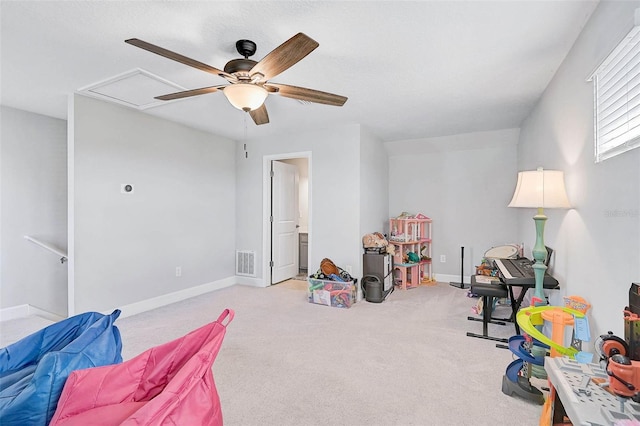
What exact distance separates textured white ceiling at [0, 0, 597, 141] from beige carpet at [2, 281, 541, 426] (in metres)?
2.36

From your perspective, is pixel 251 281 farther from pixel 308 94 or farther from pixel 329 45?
pixel 329 45

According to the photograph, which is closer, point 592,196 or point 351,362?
point 592,196

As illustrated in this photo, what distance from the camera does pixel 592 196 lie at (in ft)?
6.06

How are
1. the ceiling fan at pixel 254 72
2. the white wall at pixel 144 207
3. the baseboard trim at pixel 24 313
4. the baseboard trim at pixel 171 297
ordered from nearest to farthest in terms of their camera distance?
the ceiling fan at pixel 254 72 → the white wall at pixel 144 207 → the baseboard trim at pixel 24 313 → the baseboard trim at pixel 171 297

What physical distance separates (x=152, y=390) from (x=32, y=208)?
12.3 ft

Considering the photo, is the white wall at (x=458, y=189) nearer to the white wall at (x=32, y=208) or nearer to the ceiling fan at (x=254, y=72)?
the ceiling fan at (x=254, y=72)

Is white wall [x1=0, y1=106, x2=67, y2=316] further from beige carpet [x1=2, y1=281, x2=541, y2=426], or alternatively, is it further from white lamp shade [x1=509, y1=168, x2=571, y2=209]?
white lamp shade [x1=509, y1=168, x2=571, y2=209]

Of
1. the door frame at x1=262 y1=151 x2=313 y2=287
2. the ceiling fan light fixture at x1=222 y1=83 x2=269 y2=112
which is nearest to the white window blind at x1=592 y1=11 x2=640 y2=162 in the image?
the ceiling fan light fixture at x1=222 y1=83 x2=269 y2=112

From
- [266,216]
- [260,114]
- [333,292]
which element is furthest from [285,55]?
[266,216]

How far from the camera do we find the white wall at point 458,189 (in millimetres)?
4816

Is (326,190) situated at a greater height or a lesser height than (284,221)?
greater

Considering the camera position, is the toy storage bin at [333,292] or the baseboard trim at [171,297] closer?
the baseboard trim at [171,297]

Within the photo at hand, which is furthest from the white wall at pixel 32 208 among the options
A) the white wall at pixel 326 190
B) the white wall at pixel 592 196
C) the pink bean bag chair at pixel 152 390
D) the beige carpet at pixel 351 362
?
the white wall at pixel 592 196

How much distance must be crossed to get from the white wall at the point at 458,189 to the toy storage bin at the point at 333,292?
2.09 metres
